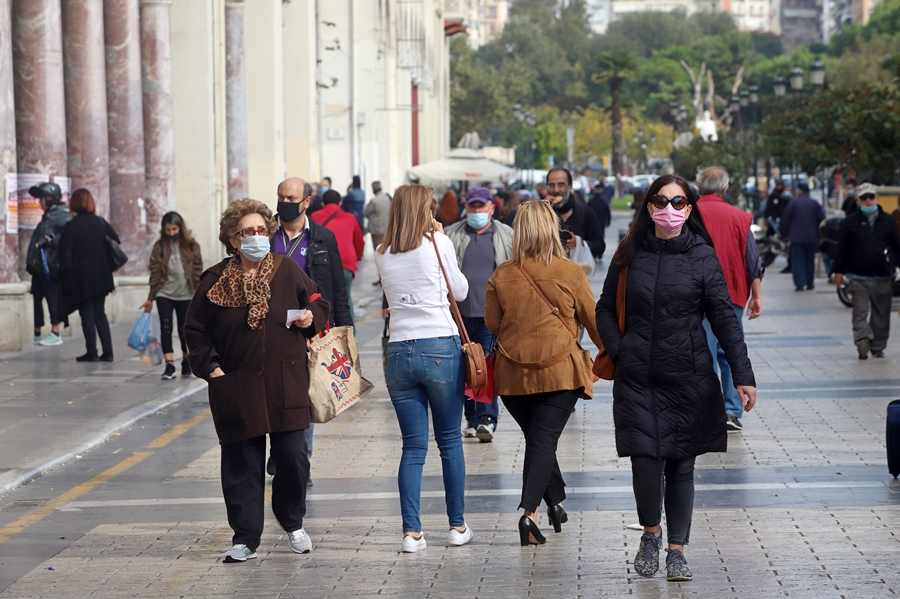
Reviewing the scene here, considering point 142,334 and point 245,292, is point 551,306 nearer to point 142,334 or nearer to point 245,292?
point 245,292

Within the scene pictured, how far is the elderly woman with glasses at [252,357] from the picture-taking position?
21.7ft

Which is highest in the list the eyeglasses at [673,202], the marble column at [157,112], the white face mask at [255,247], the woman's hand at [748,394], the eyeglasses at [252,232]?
the marble column at [157,112]

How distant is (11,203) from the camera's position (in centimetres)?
1597

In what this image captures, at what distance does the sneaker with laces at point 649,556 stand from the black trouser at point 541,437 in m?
0.72

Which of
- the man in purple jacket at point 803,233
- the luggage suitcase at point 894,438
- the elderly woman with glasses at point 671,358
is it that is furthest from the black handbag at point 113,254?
the man in purple jacket at point 803,233

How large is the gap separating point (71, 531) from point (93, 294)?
774 centimetres

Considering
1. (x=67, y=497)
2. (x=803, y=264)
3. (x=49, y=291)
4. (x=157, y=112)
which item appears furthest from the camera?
(x=803, y=264)

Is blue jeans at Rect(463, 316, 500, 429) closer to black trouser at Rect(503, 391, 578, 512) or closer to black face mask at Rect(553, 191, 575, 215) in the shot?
black face mask at Rect(553, 191, 575, 215)

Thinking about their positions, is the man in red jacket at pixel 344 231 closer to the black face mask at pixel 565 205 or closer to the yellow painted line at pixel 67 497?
the black face mask at pixel 565 205

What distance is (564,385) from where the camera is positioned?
6.94 metres

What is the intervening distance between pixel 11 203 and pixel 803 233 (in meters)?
13.5

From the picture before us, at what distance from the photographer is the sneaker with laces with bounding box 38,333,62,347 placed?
16641mm

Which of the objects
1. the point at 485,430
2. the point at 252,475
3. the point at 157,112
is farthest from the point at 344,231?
the point at 157,112

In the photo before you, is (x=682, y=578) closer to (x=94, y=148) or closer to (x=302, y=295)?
(x=302, y=295)
